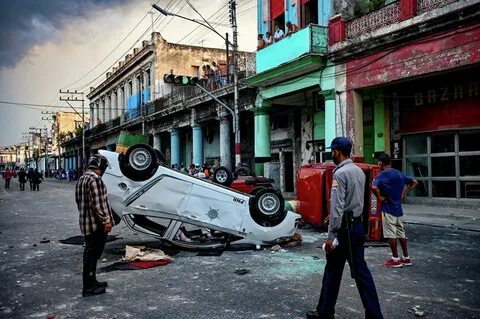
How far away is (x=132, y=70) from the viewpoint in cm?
4028

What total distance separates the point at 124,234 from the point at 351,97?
381 inches

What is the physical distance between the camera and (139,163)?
7184mm

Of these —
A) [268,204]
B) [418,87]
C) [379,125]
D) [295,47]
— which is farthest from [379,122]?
[268,204]

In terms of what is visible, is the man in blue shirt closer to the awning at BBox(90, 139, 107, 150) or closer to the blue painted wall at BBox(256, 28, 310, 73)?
the blue painted wall at BBox(256, 28, 310, 73)

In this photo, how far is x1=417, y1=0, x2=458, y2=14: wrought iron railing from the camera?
11752mm

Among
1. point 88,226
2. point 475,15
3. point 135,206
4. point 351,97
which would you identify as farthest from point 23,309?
point 351,97

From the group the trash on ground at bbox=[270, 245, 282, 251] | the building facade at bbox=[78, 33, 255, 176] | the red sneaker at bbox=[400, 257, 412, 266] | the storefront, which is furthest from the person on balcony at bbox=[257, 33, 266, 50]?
the red sneaker at bbox=[400, 257, 412, 266]

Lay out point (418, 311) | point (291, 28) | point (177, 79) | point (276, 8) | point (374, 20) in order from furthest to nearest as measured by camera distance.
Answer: point (276, 8), point (291, 28), point (177, 79), point (374, 20), point (418, 311)

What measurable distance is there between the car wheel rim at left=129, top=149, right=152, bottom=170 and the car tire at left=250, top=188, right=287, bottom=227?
2050mm

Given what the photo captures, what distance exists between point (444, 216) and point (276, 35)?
32.9 feet

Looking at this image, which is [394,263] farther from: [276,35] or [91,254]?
[276,35]

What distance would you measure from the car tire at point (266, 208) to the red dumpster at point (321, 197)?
1.83 metres

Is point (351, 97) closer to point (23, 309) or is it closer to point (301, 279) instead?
point (301, 279)

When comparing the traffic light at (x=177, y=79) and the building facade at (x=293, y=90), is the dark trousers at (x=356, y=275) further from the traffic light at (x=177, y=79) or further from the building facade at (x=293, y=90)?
the building facade at (x=293, y=90)
